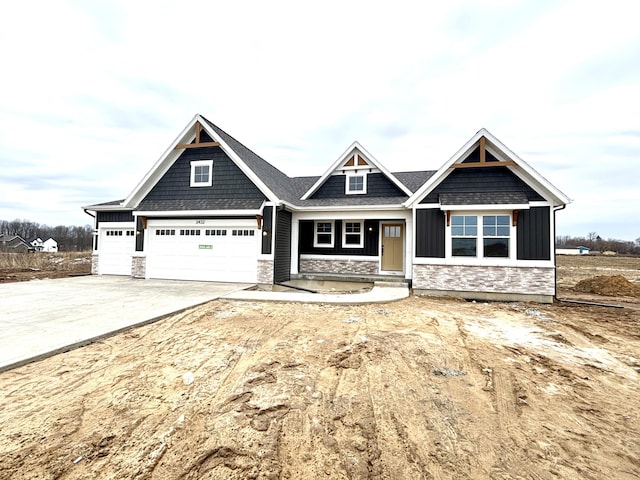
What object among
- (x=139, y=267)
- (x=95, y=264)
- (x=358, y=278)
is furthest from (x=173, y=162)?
(x=358, y=278)

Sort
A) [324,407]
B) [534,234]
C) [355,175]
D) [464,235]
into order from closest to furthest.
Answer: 1. [324,407]
2. [534,234]
3. [464,235]
4. [355,175]

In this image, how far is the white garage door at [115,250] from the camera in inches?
541

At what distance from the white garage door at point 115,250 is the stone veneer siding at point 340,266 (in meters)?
8.06

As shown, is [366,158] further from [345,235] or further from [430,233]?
[430,233]

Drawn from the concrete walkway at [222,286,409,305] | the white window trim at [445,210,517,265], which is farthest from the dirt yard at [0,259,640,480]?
the white window trim at [445,210,517,265]

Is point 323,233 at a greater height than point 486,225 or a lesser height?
lesser

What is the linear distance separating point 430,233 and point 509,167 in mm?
3344

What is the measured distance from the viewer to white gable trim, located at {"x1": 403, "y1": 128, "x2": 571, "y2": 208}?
927 cm

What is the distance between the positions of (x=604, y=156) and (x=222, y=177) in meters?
29.1

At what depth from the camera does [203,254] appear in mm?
12172

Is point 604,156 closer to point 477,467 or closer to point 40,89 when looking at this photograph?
point 477,467

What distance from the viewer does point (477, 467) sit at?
7.53 ft

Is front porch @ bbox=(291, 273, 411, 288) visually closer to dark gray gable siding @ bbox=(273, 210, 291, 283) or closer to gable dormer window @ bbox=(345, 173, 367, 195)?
dark gray gable siding @ bbox=(273, 210, 291, 283)

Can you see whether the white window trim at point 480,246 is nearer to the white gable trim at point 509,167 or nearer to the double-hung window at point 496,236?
the double-hung window at point 496,236
